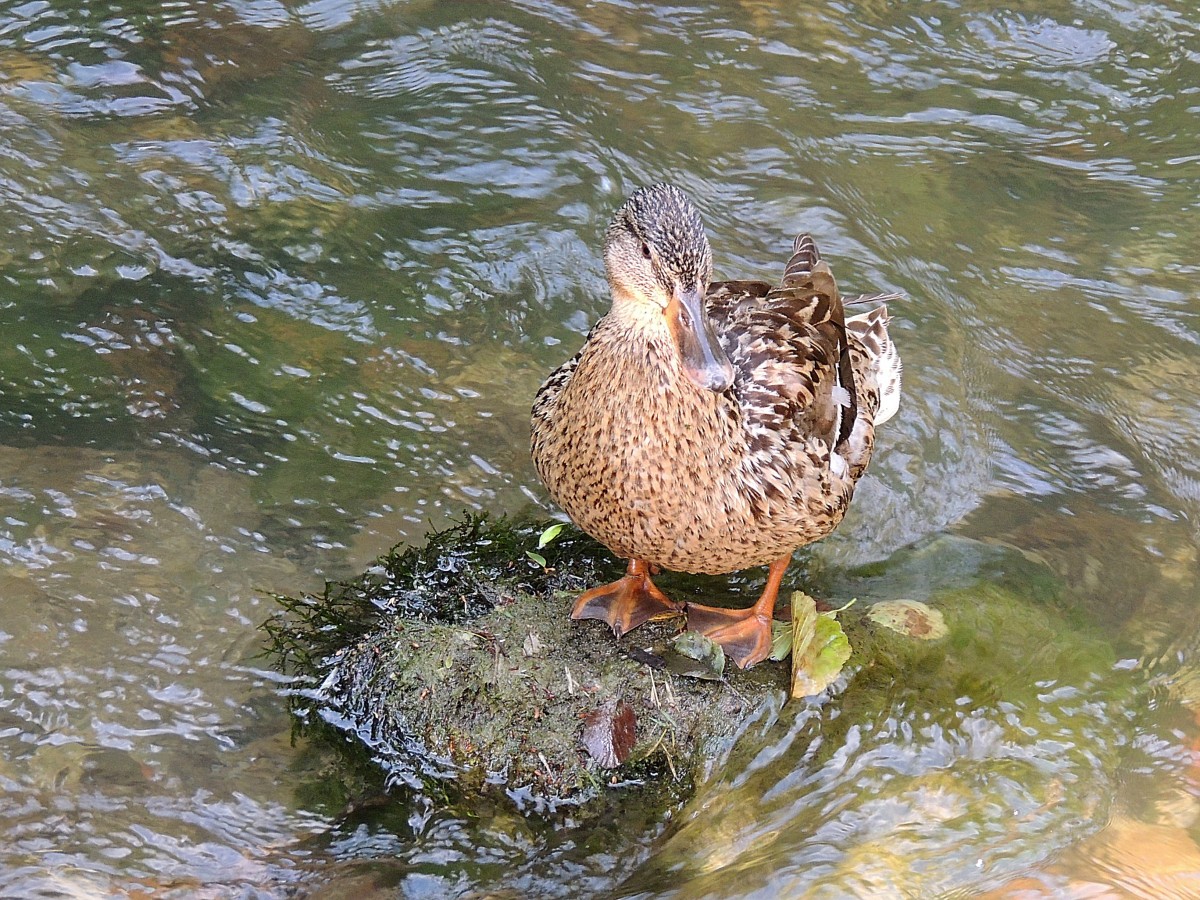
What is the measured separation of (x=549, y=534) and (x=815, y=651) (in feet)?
3.46

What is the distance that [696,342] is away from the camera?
3.45 metres

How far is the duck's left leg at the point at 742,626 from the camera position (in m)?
3.92

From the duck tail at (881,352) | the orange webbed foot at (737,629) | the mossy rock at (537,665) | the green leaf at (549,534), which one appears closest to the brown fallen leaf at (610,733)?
the mossy rock at (537,665)

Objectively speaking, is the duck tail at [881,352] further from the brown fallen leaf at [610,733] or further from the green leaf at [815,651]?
the brown fallen leaf at [610,733]

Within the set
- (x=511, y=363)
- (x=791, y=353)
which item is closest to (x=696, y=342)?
(x=791, y=353)

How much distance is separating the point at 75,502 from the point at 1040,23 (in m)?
5.91

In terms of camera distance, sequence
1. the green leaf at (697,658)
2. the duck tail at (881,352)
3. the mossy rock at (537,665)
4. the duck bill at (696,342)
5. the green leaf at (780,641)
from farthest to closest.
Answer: the duck tail at (881,352) → the green leaf at (780,641) → the green leaf at (697,658) → the mossy rock at (537,665) → the duck bill at (696,342)

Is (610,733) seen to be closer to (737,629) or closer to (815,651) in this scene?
(737,629)

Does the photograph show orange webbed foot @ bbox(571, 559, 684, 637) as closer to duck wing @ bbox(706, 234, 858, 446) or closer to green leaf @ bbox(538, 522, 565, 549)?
green leaf @ bbox(538, 522, 565, 549)

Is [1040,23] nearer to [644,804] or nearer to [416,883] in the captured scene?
[644,804]

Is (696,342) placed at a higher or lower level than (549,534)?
higher

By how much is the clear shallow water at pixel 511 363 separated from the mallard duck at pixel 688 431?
1.83 ft

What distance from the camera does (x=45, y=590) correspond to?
4.12 meters

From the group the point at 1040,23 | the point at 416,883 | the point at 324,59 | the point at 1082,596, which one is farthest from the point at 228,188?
the point at 1040,23
